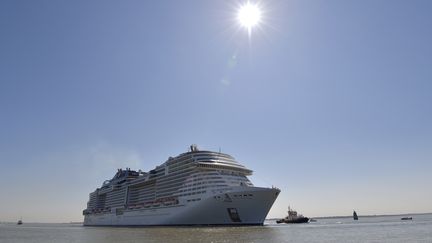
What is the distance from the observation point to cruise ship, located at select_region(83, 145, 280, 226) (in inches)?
2339

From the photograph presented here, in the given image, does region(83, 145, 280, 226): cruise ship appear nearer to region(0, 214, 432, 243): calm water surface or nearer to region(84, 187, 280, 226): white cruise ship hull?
region(84, 187, 280, 226): white cruise ship hull

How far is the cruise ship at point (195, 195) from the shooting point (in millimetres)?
59406

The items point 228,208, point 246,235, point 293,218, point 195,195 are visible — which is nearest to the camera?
point 246,235

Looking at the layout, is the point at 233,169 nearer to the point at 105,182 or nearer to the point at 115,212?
the point at 115,212

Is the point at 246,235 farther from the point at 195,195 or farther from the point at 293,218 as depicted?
the point at 293,218

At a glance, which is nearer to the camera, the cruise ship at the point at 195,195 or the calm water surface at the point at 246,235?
the calm water surface at the point at 246,235

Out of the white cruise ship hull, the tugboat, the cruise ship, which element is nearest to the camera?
the white cruise ship hull

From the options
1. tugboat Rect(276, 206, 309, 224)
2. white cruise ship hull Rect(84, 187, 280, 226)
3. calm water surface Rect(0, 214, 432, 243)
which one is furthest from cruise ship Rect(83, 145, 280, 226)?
tugboat Rect(276, 206, 309, 224)

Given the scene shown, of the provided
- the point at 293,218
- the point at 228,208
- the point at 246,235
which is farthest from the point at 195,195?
the point at 293,218

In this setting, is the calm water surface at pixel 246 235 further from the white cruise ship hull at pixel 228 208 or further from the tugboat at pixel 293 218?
the tugboat at pixel 293 218

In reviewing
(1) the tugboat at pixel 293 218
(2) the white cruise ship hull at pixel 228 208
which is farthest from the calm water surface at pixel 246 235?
(1) the tugboat at pixel 293 218

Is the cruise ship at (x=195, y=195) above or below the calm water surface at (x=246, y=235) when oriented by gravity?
above

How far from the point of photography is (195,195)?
207 ft

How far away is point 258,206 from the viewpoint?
6081 centimetres
